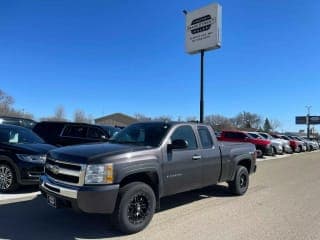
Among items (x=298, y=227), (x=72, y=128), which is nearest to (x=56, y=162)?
(x=298, y=227)

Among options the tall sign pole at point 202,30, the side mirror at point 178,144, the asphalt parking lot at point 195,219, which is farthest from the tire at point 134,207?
the tall sign pole at point 202,30

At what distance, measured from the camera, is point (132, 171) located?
18.2 feet

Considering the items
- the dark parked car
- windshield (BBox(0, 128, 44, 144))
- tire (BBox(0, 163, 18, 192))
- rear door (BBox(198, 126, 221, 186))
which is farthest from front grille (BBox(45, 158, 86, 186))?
the dark parked car

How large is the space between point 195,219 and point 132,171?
5.62ft

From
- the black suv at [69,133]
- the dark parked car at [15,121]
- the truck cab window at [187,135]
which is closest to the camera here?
the truck cab window at [187,135]

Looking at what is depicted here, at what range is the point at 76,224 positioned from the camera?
233 inches

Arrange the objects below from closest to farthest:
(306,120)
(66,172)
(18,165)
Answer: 1. (66,172)
2. (18,165)
3. (306,120)

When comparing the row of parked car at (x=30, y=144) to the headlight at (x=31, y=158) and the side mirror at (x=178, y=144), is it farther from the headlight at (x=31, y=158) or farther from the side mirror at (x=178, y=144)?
the side mirror at (x=178, y=144)

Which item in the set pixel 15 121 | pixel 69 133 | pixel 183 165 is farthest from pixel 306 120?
pixel 183 165

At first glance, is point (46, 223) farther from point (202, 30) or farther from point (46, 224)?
point (202, 30)

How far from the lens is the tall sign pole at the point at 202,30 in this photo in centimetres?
2131

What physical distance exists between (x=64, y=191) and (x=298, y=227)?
4.04 meters

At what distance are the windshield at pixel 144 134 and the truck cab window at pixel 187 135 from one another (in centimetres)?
23

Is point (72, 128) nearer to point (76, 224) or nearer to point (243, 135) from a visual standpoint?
point (76, 224)
